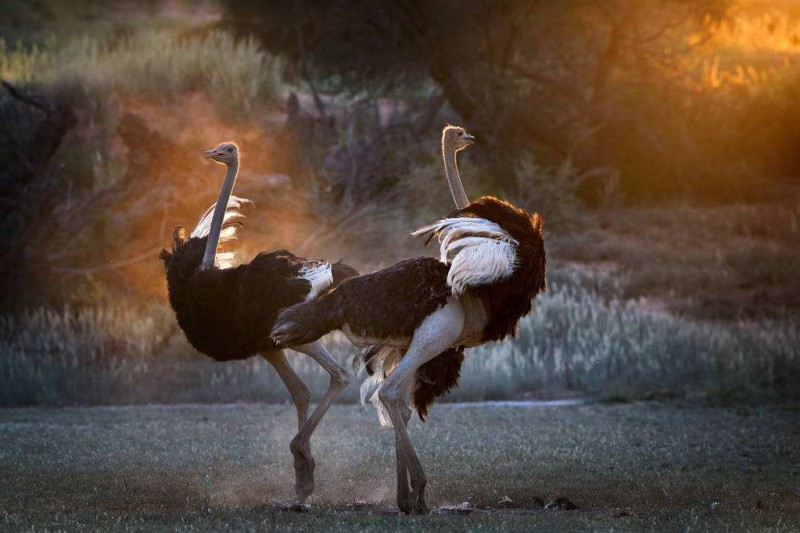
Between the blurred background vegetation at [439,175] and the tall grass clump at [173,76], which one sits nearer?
the blurred background vegetation at [439,175]

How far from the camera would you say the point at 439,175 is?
22.2 metres

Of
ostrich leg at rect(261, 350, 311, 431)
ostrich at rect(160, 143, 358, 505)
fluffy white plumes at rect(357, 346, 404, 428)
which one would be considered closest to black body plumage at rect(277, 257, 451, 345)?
fluffy white plumes at rect(357, 346, 404, 428)

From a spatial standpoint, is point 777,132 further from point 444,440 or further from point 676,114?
point 444,440

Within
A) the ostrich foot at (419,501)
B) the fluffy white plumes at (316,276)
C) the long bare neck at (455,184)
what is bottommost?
the ostrich foot at (419,501)

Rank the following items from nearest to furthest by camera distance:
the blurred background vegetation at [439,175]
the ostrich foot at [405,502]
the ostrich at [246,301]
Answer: the ostrich foot at [405,502] → the ostrich at [246,301] → the blurred background vegetation at [439,175]

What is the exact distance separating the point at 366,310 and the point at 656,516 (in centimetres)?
200

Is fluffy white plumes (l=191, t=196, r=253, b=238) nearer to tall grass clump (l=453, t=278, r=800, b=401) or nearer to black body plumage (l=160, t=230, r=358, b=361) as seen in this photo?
black body plumage (l=160, t=230, r=358, b=361)

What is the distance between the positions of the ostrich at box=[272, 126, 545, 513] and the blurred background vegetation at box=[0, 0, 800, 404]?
6040 millimetres

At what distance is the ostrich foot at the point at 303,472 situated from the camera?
8.66 m

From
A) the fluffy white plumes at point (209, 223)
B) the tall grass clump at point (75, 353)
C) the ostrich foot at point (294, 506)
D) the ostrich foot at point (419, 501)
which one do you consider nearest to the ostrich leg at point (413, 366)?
the ostrich foot at point (419, 501)

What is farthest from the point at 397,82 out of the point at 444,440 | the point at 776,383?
the point at 444,440

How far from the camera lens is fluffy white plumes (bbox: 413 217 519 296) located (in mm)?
8023

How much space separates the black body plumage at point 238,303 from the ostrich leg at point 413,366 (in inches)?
49.5

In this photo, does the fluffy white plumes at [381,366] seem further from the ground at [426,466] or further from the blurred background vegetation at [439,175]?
the blurred background vegetation at [439,175]
